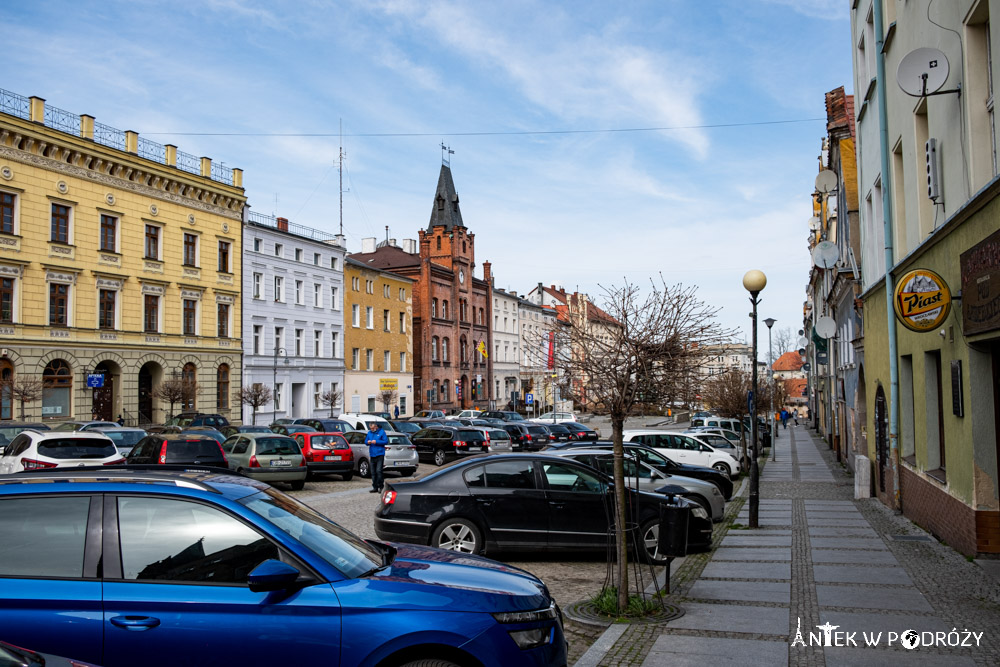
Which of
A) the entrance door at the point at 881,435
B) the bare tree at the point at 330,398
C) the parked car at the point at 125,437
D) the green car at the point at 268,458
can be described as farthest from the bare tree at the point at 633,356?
the bare tree at the point at 330,398

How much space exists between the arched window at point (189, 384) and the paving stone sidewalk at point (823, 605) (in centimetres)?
3328

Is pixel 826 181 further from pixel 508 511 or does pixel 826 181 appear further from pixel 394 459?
pixel 508 511

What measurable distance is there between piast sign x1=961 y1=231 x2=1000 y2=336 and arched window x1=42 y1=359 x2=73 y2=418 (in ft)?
118

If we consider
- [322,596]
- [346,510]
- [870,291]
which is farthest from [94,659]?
[870,291]

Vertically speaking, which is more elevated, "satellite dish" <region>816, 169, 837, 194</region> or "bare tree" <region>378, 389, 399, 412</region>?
"satellite dish" <region>816, 169, 837, 194</region>

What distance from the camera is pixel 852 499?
1872cm

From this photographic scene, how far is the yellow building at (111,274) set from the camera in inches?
1375

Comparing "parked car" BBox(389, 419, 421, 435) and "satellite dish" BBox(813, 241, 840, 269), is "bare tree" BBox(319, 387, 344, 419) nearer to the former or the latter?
"parked car" BBox(389, 419, 421, 435)

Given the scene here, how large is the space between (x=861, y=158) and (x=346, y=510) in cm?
1480

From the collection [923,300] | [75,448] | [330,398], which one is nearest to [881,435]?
[923,300]

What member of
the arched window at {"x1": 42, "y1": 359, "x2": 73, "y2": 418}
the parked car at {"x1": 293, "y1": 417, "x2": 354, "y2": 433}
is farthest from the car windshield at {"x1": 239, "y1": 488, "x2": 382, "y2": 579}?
the arched window at {"x1": 42, "y1": 359, "x2": 73, "y2": 418}

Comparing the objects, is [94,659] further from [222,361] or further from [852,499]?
[222,361]

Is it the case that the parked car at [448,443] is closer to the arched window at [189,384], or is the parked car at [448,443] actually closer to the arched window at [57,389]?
the arched window at [189,384]

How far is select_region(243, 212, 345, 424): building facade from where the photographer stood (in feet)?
158
